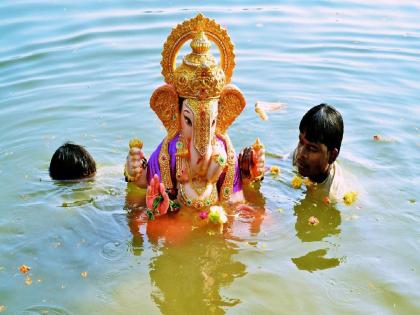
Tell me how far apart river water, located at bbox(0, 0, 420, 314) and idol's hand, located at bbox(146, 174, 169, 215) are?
0.99ft

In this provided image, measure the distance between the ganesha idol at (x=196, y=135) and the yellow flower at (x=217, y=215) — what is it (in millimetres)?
153

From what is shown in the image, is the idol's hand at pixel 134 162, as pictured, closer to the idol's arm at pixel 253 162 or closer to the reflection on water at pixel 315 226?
the idol's arm at pixel 253 162

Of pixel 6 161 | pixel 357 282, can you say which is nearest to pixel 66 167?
pixel 6 161

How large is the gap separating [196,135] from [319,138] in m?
1.05

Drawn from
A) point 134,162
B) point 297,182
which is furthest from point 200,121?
point 297,182

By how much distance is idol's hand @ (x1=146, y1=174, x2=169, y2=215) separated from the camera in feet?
13.9

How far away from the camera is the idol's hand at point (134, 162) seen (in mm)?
4332

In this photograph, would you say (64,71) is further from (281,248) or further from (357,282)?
(357,282)

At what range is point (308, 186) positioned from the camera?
5.23m

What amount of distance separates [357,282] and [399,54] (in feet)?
17.7

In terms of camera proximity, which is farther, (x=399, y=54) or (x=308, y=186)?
(x=399, y=54)

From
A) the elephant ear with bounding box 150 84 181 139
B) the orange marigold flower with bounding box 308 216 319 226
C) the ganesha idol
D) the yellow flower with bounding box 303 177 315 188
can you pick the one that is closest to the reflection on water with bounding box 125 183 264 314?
the ganesha idol

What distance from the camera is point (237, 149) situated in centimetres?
595

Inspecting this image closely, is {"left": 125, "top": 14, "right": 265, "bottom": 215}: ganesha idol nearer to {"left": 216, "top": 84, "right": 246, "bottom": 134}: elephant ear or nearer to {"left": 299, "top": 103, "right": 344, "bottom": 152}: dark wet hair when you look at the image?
{"left": 216, "top": 84, "right": 246, "bottom": 134}: elephant ear
